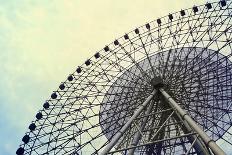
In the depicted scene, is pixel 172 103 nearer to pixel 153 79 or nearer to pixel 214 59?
pixel 153 79

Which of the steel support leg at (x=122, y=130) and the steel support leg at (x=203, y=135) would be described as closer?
the steel support leg at (x=203, y=135)

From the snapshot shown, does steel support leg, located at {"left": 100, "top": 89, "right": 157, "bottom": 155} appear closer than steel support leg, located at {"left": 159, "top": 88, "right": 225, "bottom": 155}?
No

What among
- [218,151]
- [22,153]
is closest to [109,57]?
[22,153]

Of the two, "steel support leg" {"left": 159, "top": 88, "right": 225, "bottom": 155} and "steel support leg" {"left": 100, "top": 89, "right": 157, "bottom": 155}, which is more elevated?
"steel support leg" {"left": 100, "top": 89, "right": 157, "bottom": 155}

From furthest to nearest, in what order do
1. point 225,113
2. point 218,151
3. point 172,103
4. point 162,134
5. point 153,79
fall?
point 225,113, point 153,79, point 162,134, point 172,103, point 218,151

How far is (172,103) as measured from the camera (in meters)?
23.0

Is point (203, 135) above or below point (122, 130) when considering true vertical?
below

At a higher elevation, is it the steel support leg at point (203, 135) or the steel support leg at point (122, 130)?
the steel support leg at point (122, 130)

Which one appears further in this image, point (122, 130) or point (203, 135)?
point (122, 130)

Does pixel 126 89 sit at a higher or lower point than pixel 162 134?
higher

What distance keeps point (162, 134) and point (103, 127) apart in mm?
5819

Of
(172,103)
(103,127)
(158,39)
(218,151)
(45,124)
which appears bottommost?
(218,151)

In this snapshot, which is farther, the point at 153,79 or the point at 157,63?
the point at 157,63

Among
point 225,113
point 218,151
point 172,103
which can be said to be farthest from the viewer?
point 225,113
